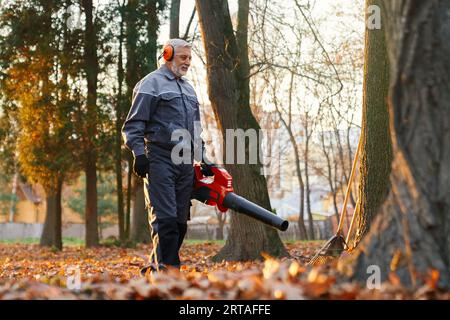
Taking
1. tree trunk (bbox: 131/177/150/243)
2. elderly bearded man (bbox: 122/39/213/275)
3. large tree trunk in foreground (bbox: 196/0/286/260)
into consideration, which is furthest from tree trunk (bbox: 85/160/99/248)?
elderly bearded man (bbox: 122/39/213/275)

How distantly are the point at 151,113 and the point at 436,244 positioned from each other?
10.5ft

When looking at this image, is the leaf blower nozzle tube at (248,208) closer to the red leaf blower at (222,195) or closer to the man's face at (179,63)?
the red leaf blower at (222,195)

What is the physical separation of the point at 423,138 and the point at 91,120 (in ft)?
55.6

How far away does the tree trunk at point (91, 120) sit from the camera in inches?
809

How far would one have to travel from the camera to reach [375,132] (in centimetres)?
878

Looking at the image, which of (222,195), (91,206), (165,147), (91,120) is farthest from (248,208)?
(91,206)

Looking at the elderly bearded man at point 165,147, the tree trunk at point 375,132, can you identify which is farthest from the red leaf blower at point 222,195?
the tree trunk at point 375,132

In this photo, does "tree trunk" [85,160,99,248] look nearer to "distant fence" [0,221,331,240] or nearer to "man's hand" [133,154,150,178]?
"man's hand" [133,154,150,178]

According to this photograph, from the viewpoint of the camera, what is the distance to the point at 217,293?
4.10m

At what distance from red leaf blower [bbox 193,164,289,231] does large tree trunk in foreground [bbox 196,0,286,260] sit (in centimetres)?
460

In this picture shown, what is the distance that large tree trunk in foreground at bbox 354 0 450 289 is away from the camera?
4207 mm

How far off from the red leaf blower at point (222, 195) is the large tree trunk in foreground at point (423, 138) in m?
2.29

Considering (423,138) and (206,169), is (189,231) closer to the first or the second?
(206,169)
